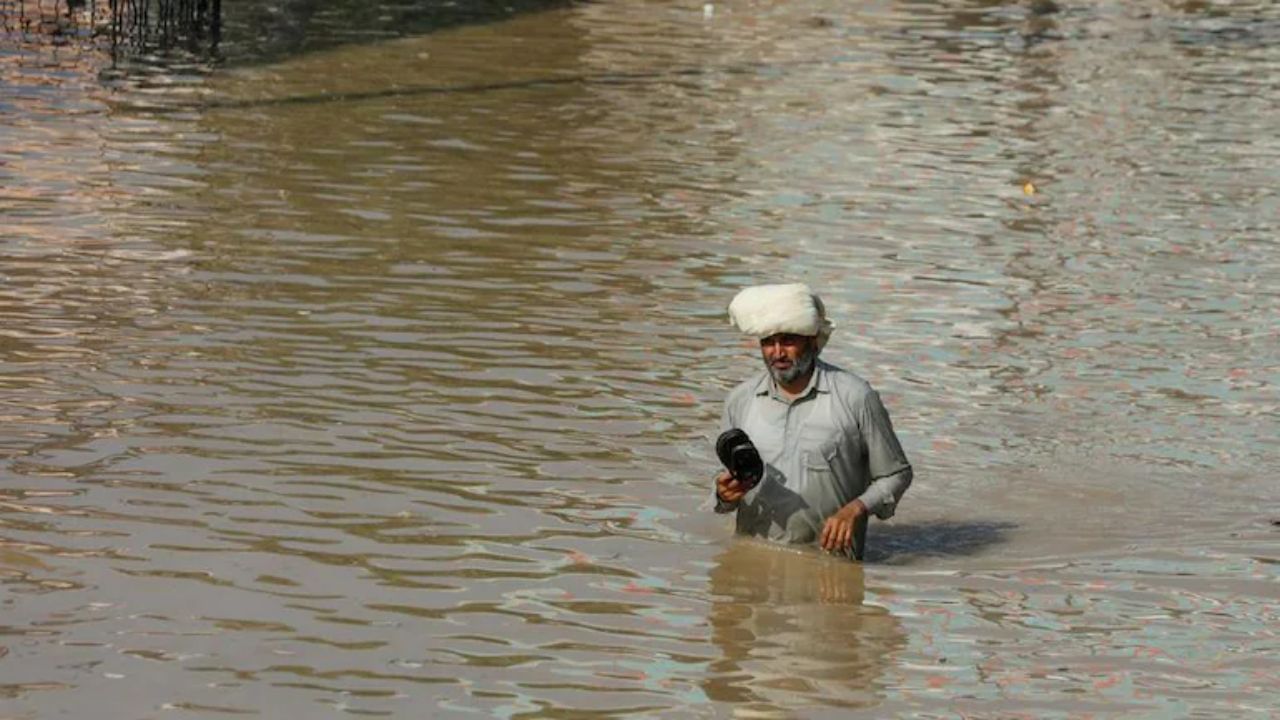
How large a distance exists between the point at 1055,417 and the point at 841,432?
10.5 feet

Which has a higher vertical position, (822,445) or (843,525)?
(822,445)

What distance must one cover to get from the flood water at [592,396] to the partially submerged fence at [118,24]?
1.89m

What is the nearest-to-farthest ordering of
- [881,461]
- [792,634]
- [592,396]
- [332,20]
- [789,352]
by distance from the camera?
[792,634] → [789,352] → [881,461] → [592,396] → [332,20]

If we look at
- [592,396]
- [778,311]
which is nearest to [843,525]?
[778,311]

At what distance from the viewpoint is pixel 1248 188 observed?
17875 millimetres

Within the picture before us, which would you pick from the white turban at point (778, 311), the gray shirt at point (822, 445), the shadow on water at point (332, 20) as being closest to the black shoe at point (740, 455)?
the gray shirt at point (822, 445)

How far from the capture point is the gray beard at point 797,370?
816 centimetres

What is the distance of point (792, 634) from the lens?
7863mm

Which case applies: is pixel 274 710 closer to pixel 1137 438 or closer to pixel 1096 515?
pixel 1096 515

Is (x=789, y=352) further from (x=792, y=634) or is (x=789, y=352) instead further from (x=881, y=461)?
(x=792, y=634)

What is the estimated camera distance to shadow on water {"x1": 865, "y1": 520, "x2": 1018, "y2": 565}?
9000mm

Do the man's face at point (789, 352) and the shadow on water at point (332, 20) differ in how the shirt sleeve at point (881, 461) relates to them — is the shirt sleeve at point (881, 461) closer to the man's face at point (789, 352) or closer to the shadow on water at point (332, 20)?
the man's face at point (789, 352)

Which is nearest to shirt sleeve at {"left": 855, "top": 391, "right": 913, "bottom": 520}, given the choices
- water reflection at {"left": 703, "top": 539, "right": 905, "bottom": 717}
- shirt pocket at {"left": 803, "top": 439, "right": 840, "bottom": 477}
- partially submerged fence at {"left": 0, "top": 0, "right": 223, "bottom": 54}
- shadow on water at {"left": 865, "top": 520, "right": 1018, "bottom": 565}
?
shirt pocket at {"left": 803, "top": 439, "right": 840, "bottom": 477}

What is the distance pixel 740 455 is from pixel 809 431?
1.52 ft
